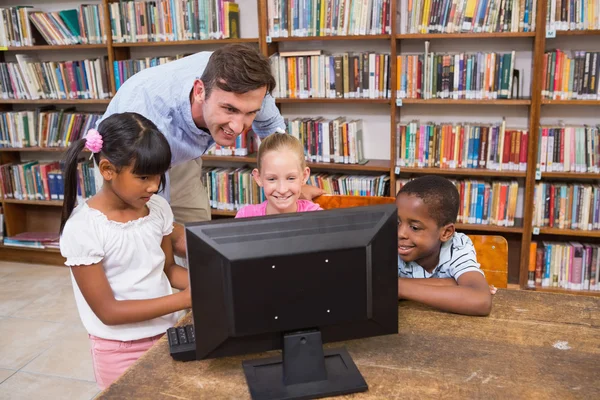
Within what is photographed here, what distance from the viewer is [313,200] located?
213 cm

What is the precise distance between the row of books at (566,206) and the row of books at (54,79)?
2.80m

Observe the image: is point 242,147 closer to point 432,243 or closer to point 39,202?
point 39,202

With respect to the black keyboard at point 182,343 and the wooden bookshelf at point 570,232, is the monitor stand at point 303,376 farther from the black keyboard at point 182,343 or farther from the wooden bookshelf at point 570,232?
the wooden bookshelf at point 570,232

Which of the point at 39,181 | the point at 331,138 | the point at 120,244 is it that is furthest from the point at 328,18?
the point at 39,181

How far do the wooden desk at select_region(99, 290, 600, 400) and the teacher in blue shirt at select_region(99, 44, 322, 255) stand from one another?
583mm

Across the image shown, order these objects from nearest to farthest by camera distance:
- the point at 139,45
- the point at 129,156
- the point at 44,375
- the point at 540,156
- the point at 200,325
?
the point at 200,325 → the point at 129,156 → the point at 44,375 → the point at 540,156 → the point at 139,45

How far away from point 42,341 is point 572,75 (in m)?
3.14

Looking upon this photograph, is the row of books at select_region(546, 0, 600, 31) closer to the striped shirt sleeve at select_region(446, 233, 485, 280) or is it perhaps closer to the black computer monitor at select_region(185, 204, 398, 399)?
the striped shirt sleeve at select_region(446, 233, 485, 280)

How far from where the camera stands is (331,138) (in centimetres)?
357

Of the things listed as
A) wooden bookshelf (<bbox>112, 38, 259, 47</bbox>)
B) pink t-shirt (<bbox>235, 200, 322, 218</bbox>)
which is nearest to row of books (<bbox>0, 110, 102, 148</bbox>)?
wooden bookshelf (<bbox>112, 38, 259, 47</bbox>)

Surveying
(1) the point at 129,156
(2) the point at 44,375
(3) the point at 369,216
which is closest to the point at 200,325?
(3) the point at 369,216

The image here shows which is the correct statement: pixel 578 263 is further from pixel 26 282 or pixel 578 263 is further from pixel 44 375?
pixel 26 282

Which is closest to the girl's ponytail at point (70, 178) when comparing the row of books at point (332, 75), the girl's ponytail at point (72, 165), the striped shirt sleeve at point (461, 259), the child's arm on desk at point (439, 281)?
the girl's ponytail at point (72, 165)

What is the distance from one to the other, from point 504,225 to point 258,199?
4.97 feet
